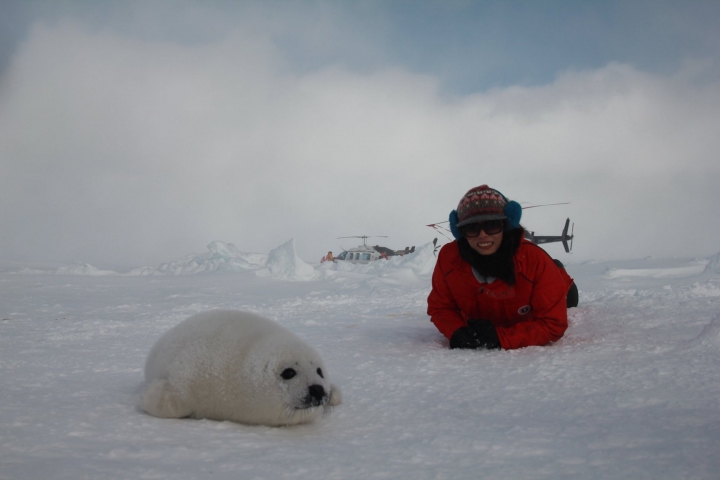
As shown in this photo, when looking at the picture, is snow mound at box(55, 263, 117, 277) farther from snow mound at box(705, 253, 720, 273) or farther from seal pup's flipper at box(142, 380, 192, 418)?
snow mound at box(705, 253, 720, 273)

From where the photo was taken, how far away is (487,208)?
Answer: 7.68 ft

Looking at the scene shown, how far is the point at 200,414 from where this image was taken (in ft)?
4.80

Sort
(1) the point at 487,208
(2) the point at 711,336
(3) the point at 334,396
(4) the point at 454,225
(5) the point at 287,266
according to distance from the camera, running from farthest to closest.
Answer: (5) the point at 287,266 → (4) the point at 454,225 → (1) the point at 487,208 → (2) the point at 711,336 → (3) the point at 334,396

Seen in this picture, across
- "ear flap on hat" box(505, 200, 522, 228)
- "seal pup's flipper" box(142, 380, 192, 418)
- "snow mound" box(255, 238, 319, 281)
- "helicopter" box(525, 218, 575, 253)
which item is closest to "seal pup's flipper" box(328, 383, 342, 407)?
"seal pup's flipper" box(142, 380, 192, 418)

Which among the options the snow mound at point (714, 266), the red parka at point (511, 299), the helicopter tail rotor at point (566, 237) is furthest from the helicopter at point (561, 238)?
the red parka at point (511, 299)

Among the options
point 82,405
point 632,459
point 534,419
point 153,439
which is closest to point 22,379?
point 82,405

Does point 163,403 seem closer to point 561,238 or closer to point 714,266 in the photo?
point 714,266

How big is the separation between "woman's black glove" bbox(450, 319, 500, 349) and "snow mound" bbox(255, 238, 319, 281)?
6820 mm

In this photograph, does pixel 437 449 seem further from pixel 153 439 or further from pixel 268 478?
pixel 153 439

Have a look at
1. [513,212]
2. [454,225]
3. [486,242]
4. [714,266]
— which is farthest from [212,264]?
[513,212]

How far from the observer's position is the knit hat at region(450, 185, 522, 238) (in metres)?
2.34

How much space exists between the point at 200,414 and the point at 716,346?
6.63 ft

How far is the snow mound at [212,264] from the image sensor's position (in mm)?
11383

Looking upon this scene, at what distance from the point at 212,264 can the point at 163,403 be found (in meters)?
10.9
